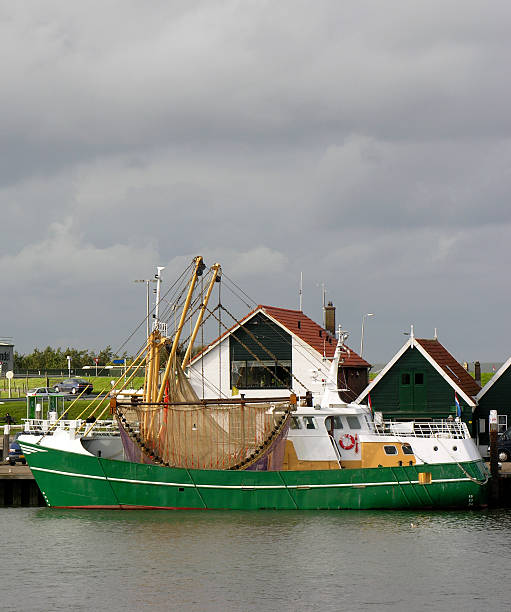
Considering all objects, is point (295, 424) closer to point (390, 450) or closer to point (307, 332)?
point (390, 450)

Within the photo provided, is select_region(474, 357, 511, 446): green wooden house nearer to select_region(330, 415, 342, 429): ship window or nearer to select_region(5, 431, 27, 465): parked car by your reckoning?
select_region(330, 415, 342, 429): ship window

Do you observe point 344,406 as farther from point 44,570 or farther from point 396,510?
point 44,570

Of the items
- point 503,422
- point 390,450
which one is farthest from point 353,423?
point 503,422

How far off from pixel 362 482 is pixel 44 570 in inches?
519

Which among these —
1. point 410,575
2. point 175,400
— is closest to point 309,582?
point 410,575

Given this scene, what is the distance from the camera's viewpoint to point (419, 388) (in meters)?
53.9

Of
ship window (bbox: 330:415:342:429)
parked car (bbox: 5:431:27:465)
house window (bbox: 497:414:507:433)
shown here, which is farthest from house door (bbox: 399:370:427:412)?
parked car (bbox: 5:431:27:465)

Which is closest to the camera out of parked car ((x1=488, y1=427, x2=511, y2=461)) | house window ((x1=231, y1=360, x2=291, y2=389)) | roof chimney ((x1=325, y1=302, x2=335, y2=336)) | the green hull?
the green hull

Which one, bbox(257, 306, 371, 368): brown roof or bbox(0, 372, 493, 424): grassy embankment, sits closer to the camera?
bbox(257, 306, 371, 368): brown roof

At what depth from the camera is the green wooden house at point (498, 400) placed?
2103 inches

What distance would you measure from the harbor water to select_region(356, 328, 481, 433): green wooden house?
14371mm

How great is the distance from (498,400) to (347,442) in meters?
16.5

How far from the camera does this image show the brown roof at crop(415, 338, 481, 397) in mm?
53719

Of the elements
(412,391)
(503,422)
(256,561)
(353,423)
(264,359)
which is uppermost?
(264,359)
